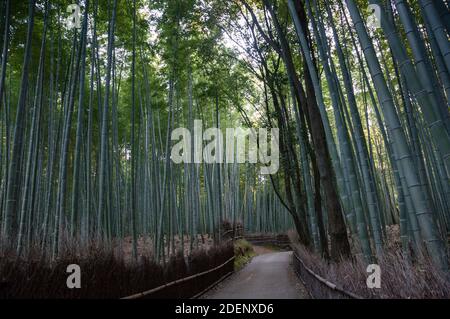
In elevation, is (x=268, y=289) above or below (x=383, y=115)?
below

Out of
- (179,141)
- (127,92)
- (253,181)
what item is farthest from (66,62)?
(253,181)

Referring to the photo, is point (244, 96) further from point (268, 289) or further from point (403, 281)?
point (403, 281)

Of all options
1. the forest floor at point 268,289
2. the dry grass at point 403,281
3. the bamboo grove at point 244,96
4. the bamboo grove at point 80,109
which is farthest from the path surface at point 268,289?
the dry grass at point 403,281

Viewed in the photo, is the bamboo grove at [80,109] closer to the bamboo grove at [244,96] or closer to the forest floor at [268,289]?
the bamboo grove at [244,96]

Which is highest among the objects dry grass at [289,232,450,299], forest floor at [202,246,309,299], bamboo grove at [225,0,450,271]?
bamboo grove at [225,0,450,271]

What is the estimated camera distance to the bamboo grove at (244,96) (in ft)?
7.01

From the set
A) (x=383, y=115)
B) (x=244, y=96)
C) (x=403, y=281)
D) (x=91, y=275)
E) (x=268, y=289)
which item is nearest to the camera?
(x=403, y=281)

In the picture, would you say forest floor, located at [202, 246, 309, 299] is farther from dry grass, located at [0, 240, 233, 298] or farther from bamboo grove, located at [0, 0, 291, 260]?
bamboo grove, located at [0, 0, 291, 260]

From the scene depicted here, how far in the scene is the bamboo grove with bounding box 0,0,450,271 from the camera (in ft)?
7.01

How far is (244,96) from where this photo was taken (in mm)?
10047

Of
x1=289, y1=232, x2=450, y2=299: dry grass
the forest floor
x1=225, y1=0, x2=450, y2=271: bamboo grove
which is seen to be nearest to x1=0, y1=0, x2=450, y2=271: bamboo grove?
x1=225, y1=0, x2=450, y2=271: bamboo grove

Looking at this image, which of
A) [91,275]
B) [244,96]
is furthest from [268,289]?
[244,96]

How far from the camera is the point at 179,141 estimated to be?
10062 mm

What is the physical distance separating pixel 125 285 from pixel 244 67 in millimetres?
6922
